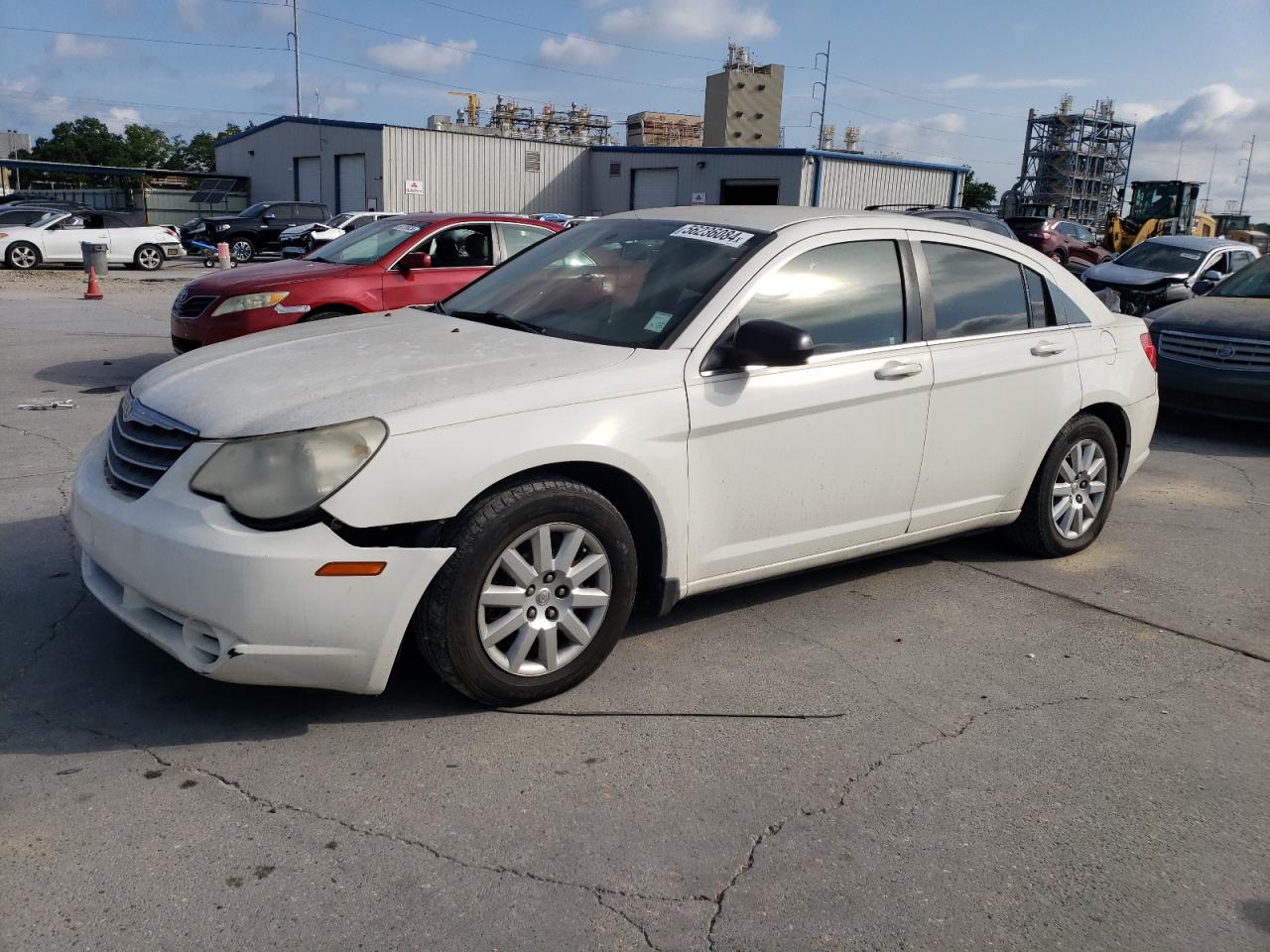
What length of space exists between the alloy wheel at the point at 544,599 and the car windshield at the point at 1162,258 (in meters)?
16.4

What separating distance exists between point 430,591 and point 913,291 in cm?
248

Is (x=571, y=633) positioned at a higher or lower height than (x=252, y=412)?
lower

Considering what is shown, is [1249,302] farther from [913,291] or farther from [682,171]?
[682,171]

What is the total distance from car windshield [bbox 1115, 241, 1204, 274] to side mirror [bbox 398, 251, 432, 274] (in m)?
12.9

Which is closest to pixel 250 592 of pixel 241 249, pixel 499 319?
pixel 499 319

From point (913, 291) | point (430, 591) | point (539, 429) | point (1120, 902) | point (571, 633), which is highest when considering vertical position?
point (913, 291)

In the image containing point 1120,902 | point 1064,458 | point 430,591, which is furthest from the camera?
point 1064,458

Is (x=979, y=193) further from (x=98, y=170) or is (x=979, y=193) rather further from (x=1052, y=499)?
(x=1052, y=499)

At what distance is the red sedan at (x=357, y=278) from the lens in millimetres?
8758

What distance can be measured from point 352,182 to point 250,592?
3908 centimetres

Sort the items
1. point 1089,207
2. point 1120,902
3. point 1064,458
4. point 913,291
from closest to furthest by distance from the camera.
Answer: point 1120,902, point 913,291, point 1064,458, point 1089,207

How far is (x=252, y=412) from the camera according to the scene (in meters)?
3.32

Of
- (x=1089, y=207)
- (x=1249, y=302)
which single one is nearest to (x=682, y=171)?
(x=1249, y=302)

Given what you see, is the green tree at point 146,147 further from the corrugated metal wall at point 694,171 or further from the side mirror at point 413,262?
the side mirror at point 413,262
